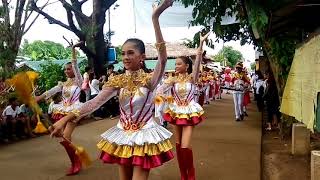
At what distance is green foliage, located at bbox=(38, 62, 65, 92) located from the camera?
14.2 meters

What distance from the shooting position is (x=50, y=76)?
47.8ft

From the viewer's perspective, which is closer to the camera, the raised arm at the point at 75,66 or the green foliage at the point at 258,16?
the raised arm at the point at 75,66

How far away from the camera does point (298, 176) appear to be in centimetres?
681

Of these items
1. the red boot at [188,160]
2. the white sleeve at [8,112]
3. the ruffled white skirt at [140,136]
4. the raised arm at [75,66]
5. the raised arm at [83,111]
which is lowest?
the red boot at [188,160]

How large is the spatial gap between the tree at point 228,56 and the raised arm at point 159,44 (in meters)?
51.6

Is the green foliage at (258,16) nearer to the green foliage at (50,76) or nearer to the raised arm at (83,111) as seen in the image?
the raised arm at (83,111)

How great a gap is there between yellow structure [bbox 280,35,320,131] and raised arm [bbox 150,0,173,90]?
1.78 m

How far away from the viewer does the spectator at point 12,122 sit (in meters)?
10.2

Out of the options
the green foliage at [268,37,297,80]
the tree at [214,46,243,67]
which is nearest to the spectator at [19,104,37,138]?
the green foliage at [268,37,297,80]

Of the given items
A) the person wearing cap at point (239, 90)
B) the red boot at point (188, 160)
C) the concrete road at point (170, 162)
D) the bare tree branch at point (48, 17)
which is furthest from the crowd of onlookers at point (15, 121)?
the person wearing cap at point (239, 90)

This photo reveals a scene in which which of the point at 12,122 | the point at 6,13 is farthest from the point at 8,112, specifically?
the point at 6,13

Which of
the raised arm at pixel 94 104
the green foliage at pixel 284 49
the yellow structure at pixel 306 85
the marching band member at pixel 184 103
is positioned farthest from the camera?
the green foliage at pixel 284 49

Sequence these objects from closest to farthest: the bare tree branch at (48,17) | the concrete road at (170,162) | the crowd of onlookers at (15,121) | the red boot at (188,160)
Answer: the red boot at (188,160), the concrete road at (170,162), the crowd of onlookers at (15,121), the bare tree branch at (48,17)

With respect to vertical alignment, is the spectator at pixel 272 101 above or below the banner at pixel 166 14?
below
